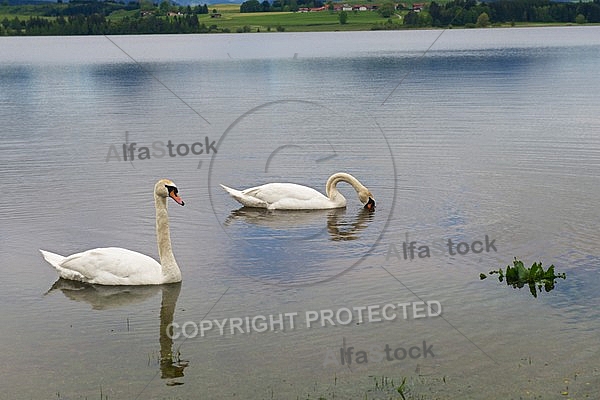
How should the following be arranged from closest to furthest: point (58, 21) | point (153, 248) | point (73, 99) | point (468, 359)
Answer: point (468, 359), point (153, 248), point (73, 99), point (58, 21)

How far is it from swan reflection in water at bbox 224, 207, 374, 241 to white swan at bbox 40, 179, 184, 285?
13.9 ft

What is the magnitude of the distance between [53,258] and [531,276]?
8.47 meters

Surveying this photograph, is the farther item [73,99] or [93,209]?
[73,99]

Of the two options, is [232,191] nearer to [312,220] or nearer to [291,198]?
[291,198]

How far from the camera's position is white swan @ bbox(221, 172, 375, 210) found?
23.4m

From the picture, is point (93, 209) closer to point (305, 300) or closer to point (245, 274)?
point (245, 274)

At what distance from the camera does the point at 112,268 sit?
57.2ft

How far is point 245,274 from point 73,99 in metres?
37.5

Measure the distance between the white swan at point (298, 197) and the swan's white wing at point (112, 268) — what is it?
20.3ft

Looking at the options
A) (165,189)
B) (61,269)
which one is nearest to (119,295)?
(61,269)

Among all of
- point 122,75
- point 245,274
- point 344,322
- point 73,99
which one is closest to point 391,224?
point 245,274

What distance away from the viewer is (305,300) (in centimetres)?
1644

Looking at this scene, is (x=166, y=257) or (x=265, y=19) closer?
(x=166, y=257)

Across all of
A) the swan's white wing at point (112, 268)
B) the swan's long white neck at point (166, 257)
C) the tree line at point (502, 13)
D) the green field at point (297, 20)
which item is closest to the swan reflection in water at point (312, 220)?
the swan's long white neck at point (166, 257)
